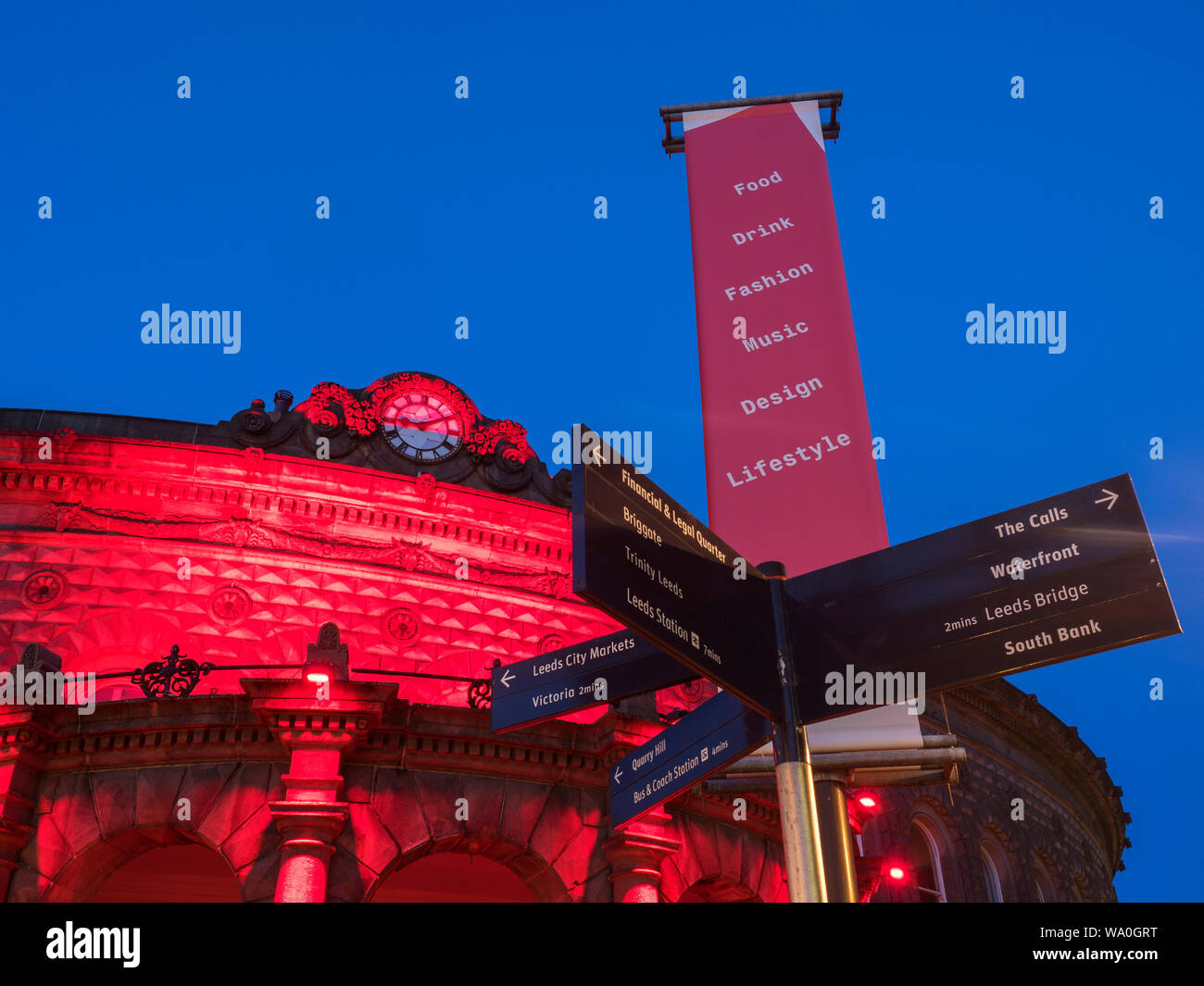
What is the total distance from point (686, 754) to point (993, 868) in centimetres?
2177

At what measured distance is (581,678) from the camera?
7.32 meters

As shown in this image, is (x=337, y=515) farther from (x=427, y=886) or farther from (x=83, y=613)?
(x=427, y=886)

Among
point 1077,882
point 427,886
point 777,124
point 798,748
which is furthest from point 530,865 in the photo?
point 1077,882

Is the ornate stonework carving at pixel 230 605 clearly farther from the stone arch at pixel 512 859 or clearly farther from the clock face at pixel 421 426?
the stone arch at pixel 512 859

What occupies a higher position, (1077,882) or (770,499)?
(770,499)

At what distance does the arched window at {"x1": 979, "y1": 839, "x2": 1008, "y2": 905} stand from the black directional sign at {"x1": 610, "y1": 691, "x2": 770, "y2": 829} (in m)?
20.1

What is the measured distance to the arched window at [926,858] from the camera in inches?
936

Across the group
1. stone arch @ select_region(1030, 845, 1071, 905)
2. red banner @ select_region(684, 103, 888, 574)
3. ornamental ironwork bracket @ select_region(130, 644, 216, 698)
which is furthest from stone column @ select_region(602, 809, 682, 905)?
stone arch @ select_region(1030, 845, 1071, 905)

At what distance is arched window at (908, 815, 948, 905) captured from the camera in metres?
23.8

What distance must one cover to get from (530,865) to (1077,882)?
2086 cm

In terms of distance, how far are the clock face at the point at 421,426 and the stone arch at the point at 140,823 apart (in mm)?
11133

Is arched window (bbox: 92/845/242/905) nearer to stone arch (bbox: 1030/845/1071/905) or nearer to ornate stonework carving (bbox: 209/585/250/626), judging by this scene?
ornate stonework carving (bbox: 209/585/250/626)

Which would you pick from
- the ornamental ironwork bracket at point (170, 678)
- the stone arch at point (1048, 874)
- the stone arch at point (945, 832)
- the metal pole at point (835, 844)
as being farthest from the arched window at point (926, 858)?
the metal pole at point (835, 844)
